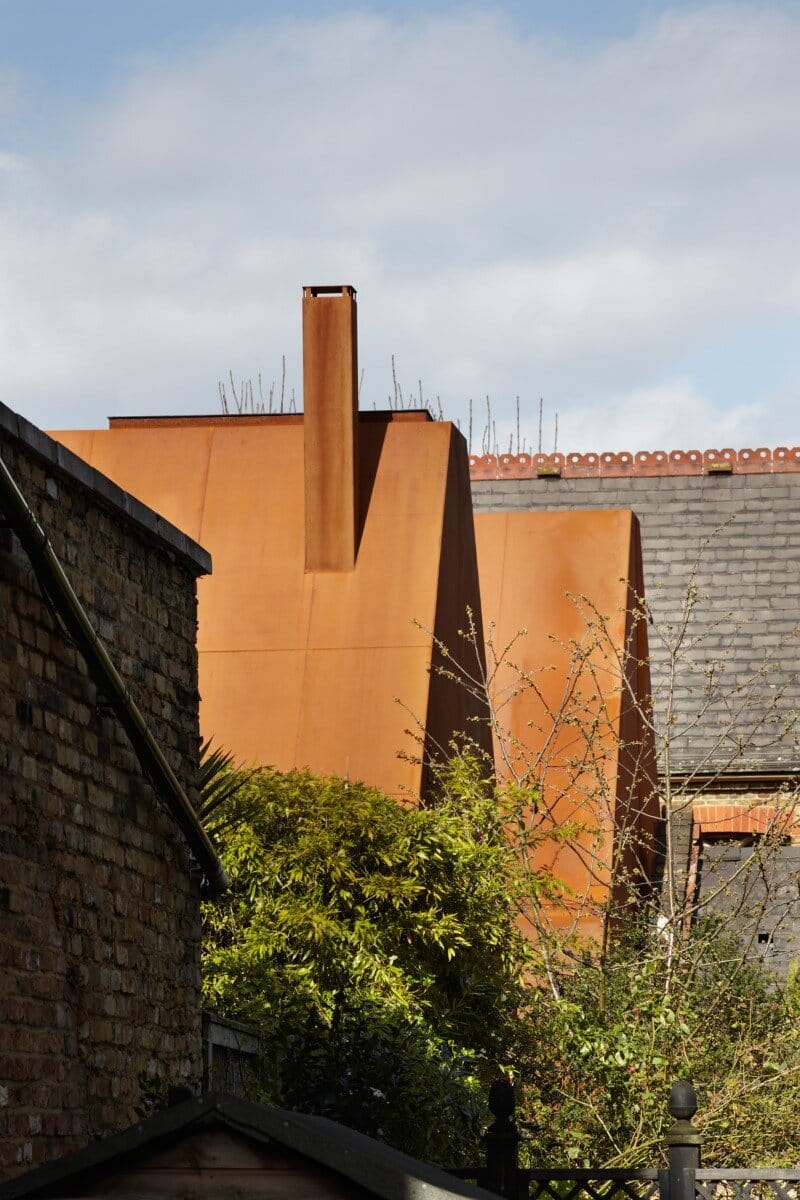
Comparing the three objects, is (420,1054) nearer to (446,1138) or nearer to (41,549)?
(446,1138)

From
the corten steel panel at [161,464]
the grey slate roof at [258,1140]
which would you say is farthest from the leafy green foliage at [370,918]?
the grey slate roof at [258,1140]

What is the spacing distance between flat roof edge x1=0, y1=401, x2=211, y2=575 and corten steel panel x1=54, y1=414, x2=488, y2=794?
5051 mm

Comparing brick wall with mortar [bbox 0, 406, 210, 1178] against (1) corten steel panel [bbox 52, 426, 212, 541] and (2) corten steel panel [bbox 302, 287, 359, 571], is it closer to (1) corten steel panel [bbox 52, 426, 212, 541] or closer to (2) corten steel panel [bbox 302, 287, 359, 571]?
(2) corten steel panel [bbox 302, 287, 359, 571]

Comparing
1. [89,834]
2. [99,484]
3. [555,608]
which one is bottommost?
[89,834]

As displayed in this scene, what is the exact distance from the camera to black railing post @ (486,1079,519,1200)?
7161 millimetres

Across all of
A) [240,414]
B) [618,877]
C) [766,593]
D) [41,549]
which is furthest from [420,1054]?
[766,593]

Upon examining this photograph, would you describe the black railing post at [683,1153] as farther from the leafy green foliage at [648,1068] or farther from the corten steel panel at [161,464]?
the corten steel panel at [161,464]

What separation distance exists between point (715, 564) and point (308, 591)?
1232 centimetres

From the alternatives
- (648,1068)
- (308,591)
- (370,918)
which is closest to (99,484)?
(370,918)

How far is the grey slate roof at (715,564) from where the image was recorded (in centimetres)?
2250

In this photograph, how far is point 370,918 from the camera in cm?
1016

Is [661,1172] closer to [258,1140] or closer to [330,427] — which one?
[258,1140]

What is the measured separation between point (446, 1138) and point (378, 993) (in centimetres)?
137

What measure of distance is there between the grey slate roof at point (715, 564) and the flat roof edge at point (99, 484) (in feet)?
50.8
